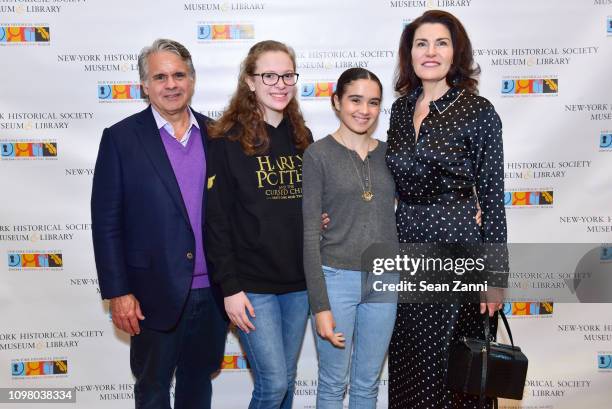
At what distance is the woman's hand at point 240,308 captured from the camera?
174 cm

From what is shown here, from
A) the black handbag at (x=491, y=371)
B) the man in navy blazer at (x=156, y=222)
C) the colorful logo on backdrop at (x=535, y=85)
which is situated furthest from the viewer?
the colorful logo on backdrop at (x=535, y=85)

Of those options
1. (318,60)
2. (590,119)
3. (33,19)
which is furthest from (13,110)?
(590,119)

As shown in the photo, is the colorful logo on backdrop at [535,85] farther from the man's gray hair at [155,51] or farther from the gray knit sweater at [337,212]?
the man's gray hair at [155,51]

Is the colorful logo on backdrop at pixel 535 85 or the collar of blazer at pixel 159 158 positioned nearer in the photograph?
the collar of blazer at pixel 159 158

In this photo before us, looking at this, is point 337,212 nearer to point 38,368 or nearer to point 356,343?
point 356,343

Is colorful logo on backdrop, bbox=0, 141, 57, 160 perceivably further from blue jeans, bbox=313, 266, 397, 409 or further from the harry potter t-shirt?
blue jeans, bbox=313, 266, 397, 409

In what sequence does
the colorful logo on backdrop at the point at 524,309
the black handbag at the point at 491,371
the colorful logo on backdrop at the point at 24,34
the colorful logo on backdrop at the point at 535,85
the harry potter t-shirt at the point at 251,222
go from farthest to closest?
the colorful logo on backdrop at the point at 524,309 < the colorful logo on backdrop at the point at 535,85 < the colorful logo on backdrop at the point at 24,34 < the harry potter t-shirt at the point at 251,222 < the black handbag at the point at 491,371

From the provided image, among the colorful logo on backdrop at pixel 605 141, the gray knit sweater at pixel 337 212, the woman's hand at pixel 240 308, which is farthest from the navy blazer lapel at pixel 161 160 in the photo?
the colorful logo on backdrop at pixel 605 141

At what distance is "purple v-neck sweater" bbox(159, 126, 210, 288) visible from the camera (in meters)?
1.91

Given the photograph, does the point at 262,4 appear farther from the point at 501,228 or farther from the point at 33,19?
the point at 501,228

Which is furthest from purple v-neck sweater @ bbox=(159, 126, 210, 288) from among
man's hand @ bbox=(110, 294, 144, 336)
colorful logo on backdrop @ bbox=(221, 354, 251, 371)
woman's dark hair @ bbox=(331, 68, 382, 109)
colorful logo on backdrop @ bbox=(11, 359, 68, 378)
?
colorful logo on backdrop @ bbox=(11, 359, 68, 378)

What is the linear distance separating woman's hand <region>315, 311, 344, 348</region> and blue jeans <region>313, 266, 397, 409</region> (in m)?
0.06

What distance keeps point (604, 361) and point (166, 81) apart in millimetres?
2684

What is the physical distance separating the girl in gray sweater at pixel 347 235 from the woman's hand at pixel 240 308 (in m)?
0.23
